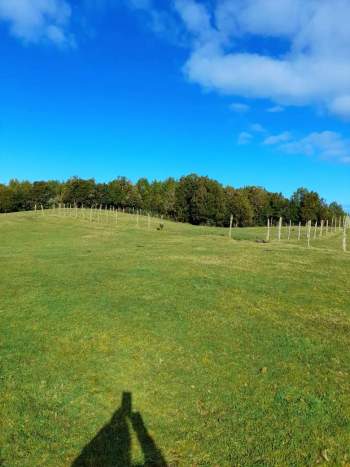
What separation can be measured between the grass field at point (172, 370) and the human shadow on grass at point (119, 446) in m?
0.03

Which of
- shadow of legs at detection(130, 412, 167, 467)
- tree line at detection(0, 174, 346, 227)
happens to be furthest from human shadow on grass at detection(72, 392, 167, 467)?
tree line at detection(0, 174, 346, 227)

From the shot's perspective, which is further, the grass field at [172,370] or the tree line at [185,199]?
the tree line at [185,199]

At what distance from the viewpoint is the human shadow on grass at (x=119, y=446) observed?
902 centimetres

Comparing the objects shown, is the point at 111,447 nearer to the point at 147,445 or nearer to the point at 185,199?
the point at 147,445

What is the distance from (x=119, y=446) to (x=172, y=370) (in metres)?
3.82

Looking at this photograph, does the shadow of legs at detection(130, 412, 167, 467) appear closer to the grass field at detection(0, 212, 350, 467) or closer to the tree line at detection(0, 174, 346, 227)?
the grass field at detection(0, 212, 350, 467)

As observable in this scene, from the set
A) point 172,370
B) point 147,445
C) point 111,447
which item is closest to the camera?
point 111,447

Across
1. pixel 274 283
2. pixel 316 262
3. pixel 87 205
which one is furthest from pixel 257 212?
pixel 274 283

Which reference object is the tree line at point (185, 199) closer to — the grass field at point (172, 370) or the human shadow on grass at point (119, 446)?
the grass field at point (172, 370)

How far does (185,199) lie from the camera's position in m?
130

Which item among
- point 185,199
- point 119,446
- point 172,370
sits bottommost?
point 119,446

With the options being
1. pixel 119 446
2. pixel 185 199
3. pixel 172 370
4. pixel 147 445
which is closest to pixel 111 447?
pixel 119 446

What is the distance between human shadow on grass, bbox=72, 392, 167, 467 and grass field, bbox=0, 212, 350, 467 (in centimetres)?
3

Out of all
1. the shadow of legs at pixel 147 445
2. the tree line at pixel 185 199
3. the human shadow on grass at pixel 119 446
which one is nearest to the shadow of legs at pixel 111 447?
the human shadow on grass at pixel 119 446
